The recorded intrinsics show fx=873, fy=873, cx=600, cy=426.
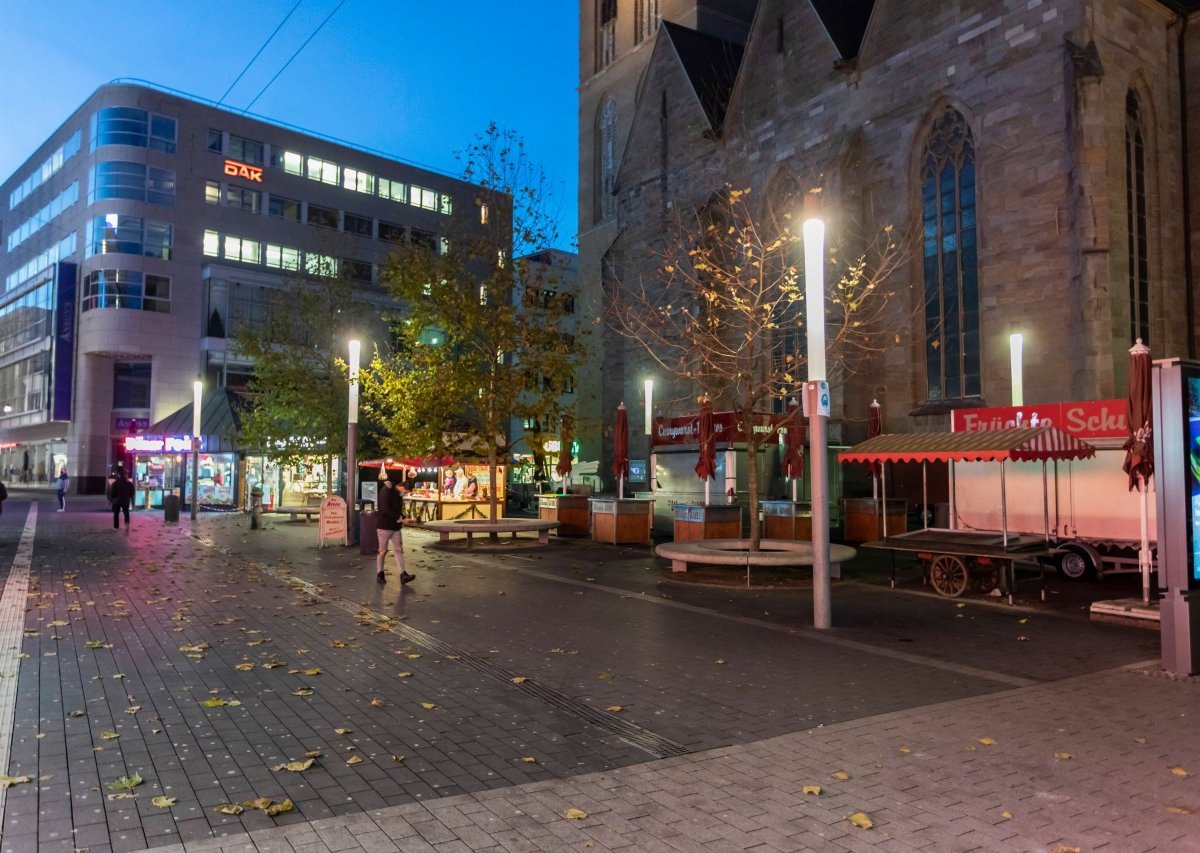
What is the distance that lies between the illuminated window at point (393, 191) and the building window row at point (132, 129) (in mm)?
14065

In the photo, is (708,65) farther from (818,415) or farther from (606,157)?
(818,415)

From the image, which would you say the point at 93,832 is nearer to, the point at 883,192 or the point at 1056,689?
the point at 1056,689

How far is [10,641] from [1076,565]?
15.6 meters

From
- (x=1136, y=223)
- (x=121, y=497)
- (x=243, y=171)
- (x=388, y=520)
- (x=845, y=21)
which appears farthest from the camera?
(x=243, y=171)

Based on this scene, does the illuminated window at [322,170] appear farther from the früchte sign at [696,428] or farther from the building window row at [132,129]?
the früchte sign at [696,428]

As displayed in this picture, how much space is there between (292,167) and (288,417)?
3468 centimetres

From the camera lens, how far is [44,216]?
6191 centimetres

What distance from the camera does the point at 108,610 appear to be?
35.6ft

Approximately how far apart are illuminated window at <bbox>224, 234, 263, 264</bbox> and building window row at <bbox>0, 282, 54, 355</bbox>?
38.9 ft

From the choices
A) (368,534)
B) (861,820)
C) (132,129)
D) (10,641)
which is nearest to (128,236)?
(132,129)

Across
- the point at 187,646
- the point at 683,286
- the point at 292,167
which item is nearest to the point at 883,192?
the point at 683,286

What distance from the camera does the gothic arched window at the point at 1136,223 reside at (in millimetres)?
24578

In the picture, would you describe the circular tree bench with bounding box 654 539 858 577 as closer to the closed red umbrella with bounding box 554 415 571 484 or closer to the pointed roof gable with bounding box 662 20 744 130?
the closed red umbrella with bounding box 554 415 571 484

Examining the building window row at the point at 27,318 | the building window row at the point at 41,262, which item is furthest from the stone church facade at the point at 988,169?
the building window row at the point at 27,318
